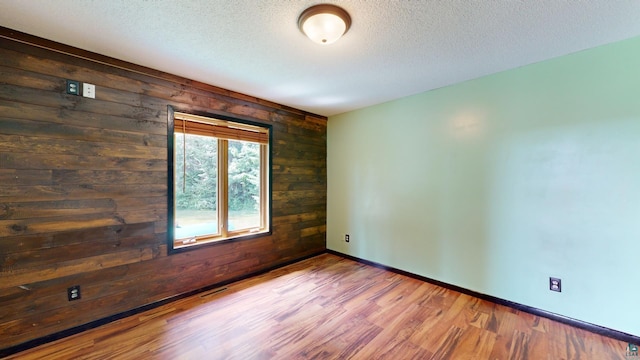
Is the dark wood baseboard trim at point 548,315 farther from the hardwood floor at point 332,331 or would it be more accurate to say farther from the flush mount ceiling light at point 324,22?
the flush mount ceiling light at point 324,22

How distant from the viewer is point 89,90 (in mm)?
2051

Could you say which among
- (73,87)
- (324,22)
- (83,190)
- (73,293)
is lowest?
(73,293)

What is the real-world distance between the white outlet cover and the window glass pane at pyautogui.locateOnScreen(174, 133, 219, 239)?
2.28 ft

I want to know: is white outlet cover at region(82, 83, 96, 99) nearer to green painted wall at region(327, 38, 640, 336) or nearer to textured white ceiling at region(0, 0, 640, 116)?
textured white ceiling at region(0, 0, 640, 116)

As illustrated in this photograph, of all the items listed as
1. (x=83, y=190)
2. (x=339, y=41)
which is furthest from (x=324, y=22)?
(x=83, y=190)

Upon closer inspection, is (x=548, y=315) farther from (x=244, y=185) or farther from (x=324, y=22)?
(x=244, y=185)

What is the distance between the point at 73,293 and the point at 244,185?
180cm

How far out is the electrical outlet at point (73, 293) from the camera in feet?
6.49

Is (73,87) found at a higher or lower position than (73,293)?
higher

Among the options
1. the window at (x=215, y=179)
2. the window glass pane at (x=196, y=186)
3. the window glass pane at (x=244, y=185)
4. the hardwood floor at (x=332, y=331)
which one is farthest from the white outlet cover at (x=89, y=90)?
the hardwood floor at (x=332, y=331)

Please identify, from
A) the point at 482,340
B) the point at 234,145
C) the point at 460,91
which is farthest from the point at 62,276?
the point at 460,91

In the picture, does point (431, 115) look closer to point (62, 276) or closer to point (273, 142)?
point (273, 142)

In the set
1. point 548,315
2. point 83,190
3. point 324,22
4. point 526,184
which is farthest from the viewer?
point 526,184

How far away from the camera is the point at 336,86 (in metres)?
2.81
